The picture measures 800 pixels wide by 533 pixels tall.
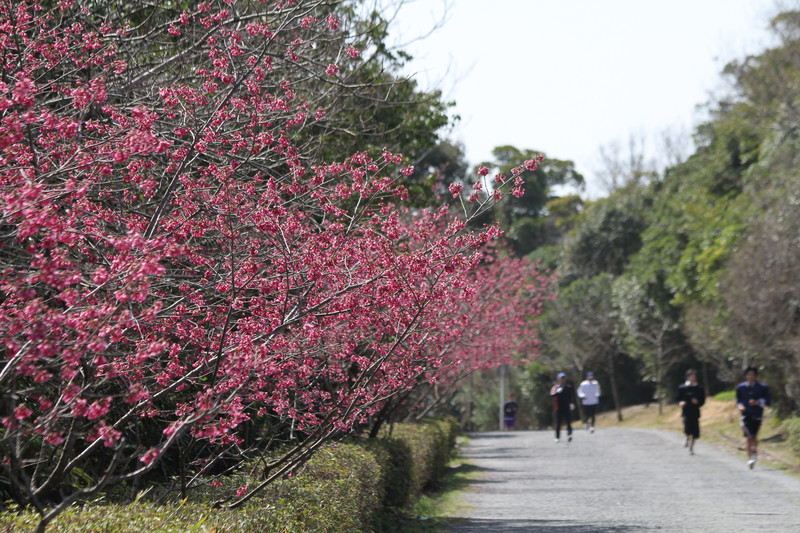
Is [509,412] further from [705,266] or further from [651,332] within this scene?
[705,266]

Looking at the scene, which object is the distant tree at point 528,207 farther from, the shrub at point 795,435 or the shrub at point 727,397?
the shrub at point 795,435

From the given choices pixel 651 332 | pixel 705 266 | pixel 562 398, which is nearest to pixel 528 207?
pixel 651 332

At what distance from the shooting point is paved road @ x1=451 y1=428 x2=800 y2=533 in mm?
10758

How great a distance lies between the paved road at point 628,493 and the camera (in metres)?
10.8

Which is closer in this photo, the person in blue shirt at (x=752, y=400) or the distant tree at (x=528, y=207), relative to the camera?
the person in blue shirt at (x=752, y=400)

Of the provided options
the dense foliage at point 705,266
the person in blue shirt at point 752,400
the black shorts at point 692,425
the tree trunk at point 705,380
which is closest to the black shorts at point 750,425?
the person in blue shirt at point 752,400

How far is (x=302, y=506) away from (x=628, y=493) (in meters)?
8.22

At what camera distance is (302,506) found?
22.5 ft

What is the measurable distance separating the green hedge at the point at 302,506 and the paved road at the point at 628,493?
48.0 inches

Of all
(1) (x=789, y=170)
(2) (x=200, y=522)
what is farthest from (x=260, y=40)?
(1) (x=789, y=170)

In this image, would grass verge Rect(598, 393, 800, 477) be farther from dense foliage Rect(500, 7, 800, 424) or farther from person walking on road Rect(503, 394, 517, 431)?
person walking on road Rect(503, 394, 517, 431)

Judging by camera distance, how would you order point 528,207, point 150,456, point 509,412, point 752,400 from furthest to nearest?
1. point 528,207
2. point 509,412
3. point 752,400
4. point 150,456

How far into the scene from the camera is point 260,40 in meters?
9.67

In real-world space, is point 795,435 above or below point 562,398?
below
